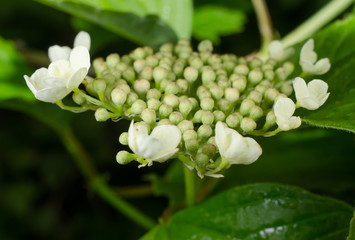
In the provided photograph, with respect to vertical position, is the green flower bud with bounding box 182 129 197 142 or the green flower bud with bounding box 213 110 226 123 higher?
the green flower bud with bounding box 213 110 226 123

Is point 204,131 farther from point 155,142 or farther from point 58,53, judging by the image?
point 58,53

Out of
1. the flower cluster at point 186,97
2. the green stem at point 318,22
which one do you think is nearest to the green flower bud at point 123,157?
the flower cluster at point 186,97

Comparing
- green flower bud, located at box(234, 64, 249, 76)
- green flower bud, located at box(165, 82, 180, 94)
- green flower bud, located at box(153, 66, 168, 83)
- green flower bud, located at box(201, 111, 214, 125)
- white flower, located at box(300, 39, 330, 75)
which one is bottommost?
green flower bud, located at box(201, 111, 214, 125)

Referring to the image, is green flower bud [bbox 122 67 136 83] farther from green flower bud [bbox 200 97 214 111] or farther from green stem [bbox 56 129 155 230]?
green stem [bbox 56 129 155 230]

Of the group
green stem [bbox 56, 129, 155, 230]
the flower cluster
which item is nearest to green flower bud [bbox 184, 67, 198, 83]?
the flower cluster

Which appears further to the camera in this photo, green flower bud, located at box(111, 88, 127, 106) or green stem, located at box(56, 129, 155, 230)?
green stem, located at box(56, 129, 155, 230)

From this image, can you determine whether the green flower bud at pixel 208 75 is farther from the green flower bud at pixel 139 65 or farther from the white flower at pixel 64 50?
the white flower at pixel 64 50

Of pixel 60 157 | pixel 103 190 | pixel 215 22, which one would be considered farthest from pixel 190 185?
pixel 60 157

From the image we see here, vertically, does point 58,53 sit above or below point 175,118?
above
